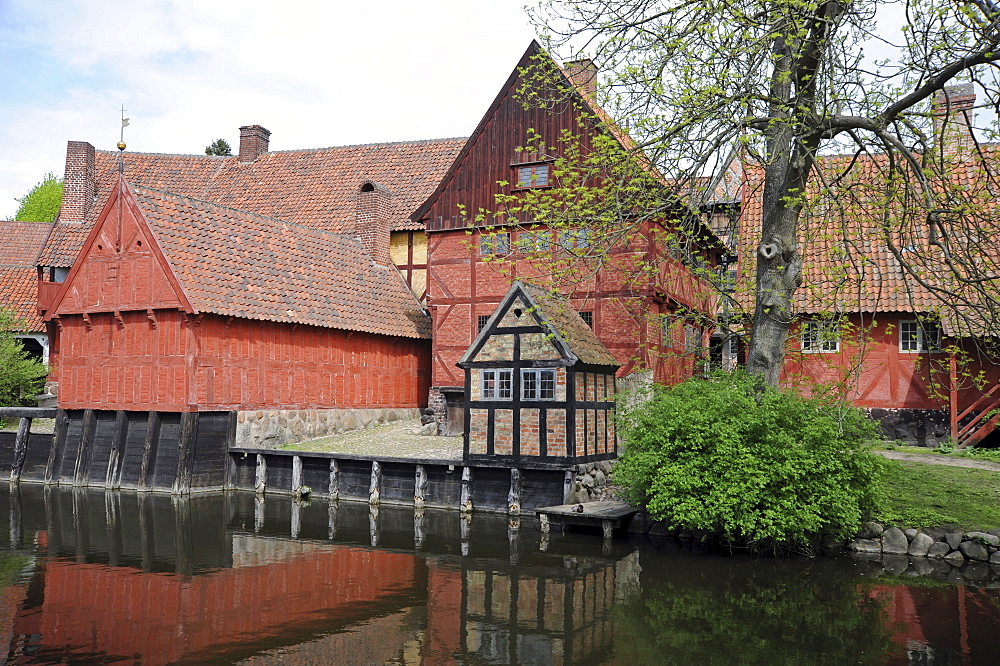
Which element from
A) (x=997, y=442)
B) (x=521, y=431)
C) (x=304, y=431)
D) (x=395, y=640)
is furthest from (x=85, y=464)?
(x=997, y=442)

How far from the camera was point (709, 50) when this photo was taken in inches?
426

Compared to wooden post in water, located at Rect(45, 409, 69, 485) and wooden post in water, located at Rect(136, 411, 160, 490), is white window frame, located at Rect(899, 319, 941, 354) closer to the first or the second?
wooden post in water, located at Rect(136, 411, 160, 490)

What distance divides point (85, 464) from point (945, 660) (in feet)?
63.0

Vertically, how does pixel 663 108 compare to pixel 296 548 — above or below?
above

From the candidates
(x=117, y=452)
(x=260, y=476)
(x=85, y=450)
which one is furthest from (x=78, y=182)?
(x=260, y=476)

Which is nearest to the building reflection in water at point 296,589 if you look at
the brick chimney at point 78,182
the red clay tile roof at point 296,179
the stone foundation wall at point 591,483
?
the stone foundation wall at point 591,483

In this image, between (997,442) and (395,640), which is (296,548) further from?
(997,442)

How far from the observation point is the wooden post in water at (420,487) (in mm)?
17703

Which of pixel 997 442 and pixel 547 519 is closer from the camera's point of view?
pixel 547 519

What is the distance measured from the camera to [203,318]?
63.8 ft

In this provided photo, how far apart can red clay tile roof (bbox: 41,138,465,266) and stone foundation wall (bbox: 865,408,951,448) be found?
1510 cm

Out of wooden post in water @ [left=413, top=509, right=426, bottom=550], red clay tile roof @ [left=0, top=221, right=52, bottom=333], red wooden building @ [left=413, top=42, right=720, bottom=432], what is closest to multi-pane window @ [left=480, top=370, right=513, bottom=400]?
wooden post in water @ [left=413, top=509, right=426, bottom=550]

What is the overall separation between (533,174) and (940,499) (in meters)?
12.2

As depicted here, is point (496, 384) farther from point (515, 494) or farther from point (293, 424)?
point (293, 424)
